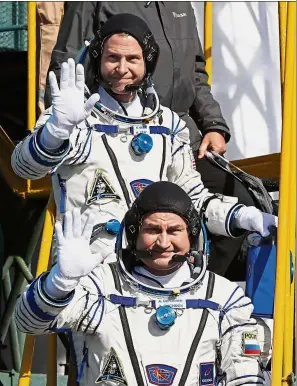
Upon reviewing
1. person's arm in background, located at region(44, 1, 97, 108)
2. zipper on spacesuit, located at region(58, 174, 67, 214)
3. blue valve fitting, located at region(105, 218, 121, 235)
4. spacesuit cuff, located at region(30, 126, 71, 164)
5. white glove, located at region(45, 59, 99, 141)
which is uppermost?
person's arm in background, located at region(44, 1, 97, 108)

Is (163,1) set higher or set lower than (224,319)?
higher

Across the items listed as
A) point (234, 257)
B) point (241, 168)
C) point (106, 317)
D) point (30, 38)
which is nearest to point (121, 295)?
point (106, 317)

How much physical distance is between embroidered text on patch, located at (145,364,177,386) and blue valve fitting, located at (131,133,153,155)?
1036 mm

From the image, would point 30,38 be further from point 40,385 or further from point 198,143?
point 40,385

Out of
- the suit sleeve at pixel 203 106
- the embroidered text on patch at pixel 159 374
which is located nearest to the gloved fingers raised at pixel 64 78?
the embroidered text on patch at pixel 159 374

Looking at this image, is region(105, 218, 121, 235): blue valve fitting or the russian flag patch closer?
the russian flag patch

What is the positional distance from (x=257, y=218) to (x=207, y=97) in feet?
3.55

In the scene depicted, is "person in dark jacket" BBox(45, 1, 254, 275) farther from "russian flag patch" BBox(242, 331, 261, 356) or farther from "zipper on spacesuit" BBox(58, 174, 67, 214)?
"russian flag patch" BBox(242, 331, 261, 356)

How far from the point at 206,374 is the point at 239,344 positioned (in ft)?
0.54

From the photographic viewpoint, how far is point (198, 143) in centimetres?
683

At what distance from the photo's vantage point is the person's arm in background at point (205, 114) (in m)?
6.73

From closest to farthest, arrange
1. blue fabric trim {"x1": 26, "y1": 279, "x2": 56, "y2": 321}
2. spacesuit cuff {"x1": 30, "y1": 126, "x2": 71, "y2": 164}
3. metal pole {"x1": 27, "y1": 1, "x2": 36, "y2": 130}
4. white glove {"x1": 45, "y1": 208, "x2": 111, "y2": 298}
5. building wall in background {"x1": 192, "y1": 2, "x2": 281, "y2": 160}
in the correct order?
white glove {"x1": 45, "y1": 208, "x2": 111, "y2": 298} → blue fabric trim {"x1": 26, "y1": 279, "x2": 56, "y2": 321} → spacesuit cuff {"x1": 30, "y1": 126, "x2": 71, "y2": 164} → metal pole {"x1": 27, "y1": 1, "x2": 36, "y2": 130} → building wall in background {"x1": 192, "y1": 2, "x2": 281, "y2": 160}

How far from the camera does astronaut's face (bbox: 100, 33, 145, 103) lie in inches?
244

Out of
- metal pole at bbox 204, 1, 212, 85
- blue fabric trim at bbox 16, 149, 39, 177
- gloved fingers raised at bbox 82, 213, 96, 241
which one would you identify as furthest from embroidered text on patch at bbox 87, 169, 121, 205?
metal pole at bbox 204, 1, 212, 85
